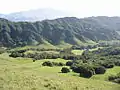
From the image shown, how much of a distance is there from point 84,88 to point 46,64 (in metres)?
72.6

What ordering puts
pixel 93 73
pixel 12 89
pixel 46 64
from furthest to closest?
1. pixel 46 64
2. pixel 93 73
3. pixel 12 89

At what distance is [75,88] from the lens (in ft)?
167

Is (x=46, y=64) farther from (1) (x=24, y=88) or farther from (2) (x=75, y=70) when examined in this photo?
(1) (x=24, y=88)

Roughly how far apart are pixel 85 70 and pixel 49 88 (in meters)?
52.3

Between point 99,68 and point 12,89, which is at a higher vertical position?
point 12,89

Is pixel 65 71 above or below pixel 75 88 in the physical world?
below

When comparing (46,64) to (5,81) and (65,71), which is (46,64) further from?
Answer: (5,81)

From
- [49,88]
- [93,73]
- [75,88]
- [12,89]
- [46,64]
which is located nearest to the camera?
[12,89]

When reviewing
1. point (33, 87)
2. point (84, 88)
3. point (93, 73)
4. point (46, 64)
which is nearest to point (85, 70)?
point (93, 73)

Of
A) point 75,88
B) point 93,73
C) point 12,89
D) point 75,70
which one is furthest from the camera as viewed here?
point 75,70

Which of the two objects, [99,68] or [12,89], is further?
[99,68]

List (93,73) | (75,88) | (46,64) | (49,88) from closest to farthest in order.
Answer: (49,88) < (75,88) < (93,73) < (46,64)

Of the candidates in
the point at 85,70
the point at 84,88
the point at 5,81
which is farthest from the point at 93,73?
the point at 5,81

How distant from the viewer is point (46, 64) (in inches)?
4852
